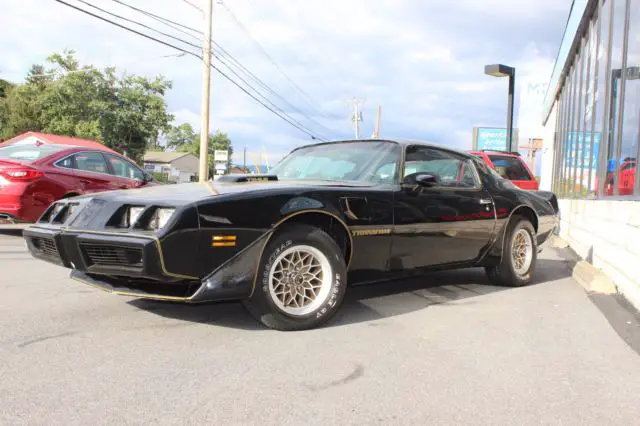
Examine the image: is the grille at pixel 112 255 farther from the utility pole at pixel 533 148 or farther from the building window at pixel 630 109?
the utility pole at pixel 533 148

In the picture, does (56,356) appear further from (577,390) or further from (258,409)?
(577,390)

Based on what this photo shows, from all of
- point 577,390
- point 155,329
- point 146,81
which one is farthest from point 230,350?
point 146,81

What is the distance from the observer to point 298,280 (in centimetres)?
370

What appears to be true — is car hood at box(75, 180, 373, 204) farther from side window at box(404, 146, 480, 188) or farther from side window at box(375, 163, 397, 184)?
side window at box(404, 146, 480, 188)

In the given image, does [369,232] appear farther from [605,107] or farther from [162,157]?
[162,157]

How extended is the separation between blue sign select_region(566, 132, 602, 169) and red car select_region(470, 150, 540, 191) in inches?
41.9

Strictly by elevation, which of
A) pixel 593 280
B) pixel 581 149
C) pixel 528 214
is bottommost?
pixel 593 280

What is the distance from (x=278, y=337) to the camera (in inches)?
139

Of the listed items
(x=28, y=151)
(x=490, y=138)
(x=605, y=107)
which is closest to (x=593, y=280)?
(x=605, y=107)

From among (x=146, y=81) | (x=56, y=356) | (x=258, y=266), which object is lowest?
(x=56, y=356)

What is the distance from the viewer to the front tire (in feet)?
11.5

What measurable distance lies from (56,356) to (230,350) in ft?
3.17

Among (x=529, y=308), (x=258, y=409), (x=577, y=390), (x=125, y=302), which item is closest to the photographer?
(x=258, y=409)

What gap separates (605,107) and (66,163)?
8449mm
